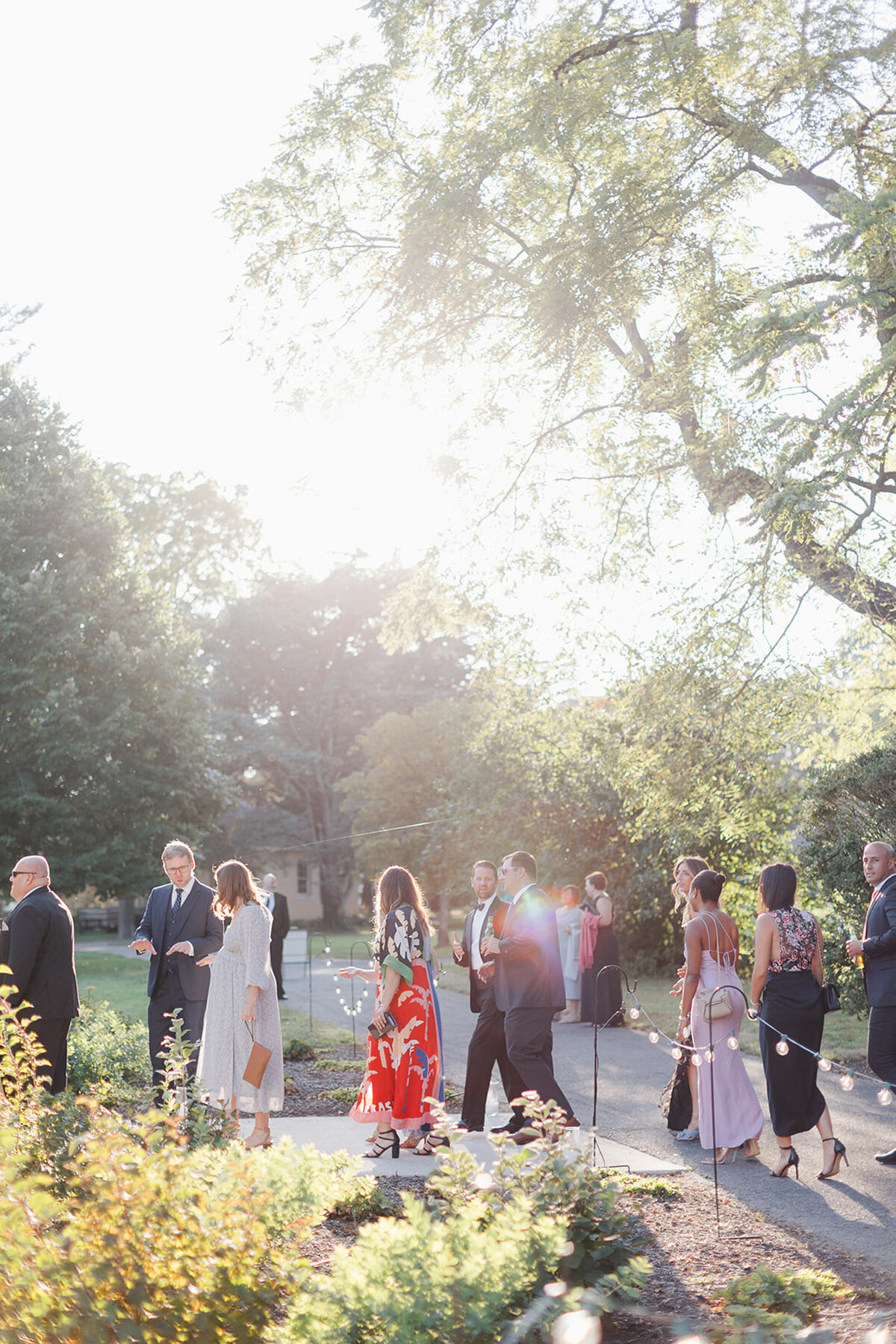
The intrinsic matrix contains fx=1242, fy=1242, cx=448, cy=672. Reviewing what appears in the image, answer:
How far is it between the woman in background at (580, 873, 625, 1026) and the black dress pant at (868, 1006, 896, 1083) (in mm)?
6965

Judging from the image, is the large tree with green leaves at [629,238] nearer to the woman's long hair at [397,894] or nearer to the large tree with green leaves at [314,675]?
the woman's long hair at [397,894]

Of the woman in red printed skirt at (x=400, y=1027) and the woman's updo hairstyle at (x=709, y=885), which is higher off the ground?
the woman's updo hairstyle at (x=709, y=885)

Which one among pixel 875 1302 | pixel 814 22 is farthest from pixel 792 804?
pixel 875 1302

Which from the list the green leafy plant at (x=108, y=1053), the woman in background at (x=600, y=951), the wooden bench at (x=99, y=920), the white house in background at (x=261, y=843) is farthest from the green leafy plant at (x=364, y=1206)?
the wooden bench at (x=99, y=920)

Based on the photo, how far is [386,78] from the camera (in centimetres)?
1446

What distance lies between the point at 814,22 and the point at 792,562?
5484 mm

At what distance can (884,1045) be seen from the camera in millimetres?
7898

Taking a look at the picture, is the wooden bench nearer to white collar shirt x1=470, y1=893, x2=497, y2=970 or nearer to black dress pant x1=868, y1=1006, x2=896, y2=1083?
white collar shirt x1=470, y1=893, x2=497, y2=970

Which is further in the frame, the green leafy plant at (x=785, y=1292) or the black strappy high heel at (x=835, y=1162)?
the black strappy high heel at (x=835, y=1162)

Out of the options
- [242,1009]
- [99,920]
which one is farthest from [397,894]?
[99,920]

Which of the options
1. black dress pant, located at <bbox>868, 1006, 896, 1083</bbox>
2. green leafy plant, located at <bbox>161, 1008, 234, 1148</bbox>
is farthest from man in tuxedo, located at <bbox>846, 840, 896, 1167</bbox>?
green leafy plant, located at <bbox>161, 1008, 234, 1148</bbox>

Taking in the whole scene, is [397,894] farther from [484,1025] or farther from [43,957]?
[43,957]

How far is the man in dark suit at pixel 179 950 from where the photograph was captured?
8.75 metres

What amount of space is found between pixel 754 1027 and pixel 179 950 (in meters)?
8.45
